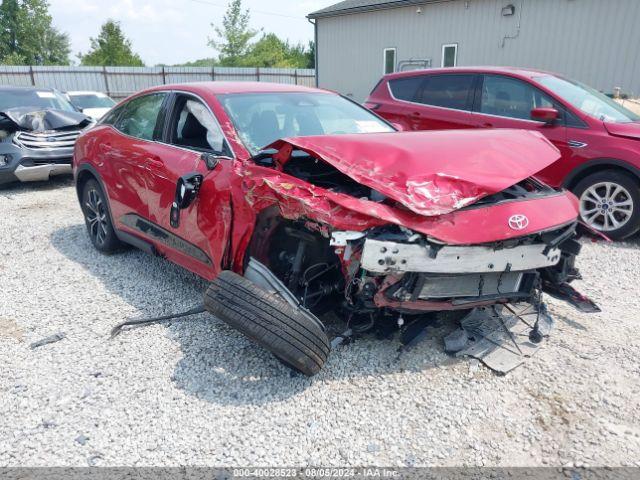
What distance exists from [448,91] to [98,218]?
4.65 metres

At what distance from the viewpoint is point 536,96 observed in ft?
18.9

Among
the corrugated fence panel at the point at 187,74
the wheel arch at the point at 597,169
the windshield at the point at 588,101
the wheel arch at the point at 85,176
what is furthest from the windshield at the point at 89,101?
the wheel arch at the point at 597,169

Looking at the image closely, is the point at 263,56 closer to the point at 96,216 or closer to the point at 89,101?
the point at 89,101

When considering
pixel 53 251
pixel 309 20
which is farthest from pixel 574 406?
pixel 309 20

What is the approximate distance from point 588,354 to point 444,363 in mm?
931

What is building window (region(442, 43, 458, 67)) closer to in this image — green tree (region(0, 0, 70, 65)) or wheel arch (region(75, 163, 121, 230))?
wheel arch (region(75, 163, 121, 230))

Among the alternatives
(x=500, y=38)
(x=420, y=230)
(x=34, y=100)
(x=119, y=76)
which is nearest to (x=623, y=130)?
(x=420, y=230)

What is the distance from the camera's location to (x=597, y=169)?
5.31 m

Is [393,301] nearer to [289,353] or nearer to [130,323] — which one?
[289,353]

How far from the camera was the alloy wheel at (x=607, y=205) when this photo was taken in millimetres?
5160

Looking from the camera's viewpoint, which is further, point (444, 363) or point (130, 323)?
point (130, 323)

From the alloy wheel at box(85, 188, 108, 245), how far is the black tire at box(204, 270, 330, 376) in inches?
102

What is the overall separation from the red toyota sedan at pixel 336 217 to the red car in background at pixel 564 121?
203cm

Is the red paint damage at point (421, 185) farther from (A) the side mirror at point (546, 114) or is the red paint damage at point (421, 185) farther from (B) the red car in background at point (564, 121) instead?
(A) the side mirror at point (546, 114)
